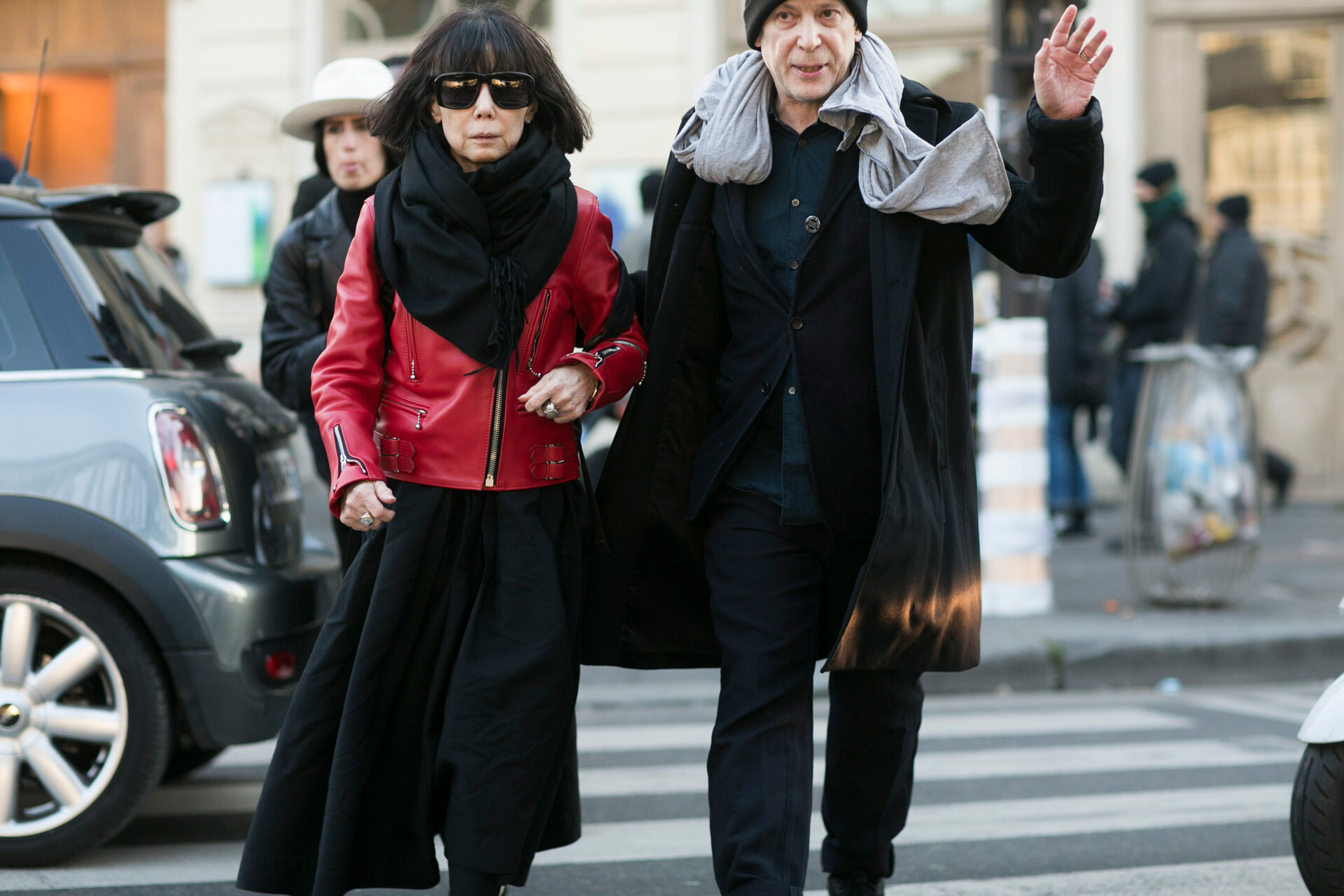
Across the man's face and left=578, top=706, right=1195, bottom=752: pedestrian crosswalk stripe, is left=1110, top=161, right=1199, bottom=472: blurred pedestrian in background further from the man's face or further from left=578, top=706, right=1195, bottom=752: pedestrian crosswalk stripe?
the man's face

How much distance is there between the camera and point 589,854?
416 centimetres

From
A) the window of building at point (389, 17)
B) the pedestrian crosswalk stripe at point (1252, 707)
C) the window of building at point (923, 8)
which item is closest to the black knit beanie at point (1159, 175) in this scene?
the window of building at point (923, 8)

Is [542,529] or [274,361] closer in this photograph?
[542,529]

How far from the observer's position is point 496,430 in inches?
120

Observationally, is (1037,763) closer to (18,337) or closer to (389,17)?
(18,337)

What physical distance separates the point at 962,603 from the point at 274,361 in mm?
2088

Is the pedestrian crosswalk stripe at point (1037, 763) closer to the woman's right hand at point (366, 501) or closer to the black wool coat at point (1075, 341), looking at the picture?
the woman's right hand at point (366, 501)

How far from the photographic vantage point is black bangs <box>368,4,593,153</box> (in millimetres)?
3025

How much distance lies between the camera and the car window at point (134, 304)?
4074mm

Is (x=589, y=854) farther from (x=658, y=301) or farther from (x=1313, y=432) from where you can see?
(x=1313, y=432)

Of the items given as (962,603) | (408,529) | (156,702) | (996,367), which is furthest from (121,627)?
(996,367)

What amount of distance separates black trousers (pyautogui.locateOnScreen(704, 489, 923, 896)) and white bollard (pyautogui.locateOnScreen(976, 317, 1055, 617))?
14.2 ft

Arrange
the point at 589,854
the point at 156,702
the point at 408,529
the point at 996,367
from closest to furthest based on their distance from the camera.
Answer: the point at 408,529, the point at 156,702, the point at 589,854, the point at 996,367

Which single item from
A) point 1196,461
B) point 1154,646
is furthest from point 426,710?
point 1196,461
